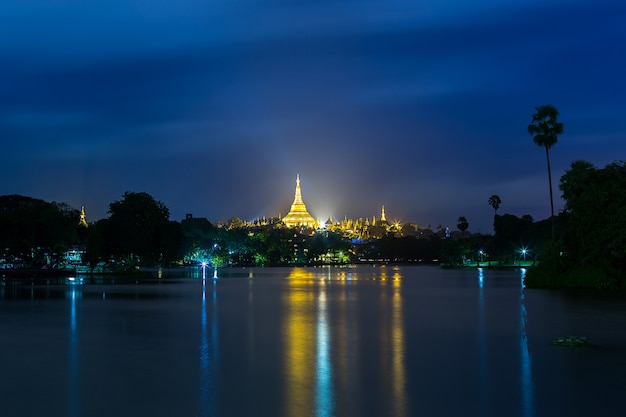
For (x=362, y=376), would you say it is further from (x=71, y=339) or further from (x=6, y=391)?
(x=71, y=339)

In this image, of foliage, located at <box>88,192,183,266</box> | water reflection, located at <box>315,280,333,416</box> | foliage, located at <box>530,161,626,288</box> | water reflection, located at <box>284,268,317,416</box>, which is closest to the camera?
water reflection, located at <box>315,280,333,416</box>

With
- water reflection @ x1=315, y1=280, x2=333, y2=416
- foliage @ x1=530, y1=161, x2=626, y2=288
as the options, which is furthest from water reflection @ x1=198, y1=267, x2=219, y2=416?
foliage @ x1=530, y1=161, x2=626, y2=288

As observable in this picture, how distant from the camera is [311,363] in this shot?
1842cm

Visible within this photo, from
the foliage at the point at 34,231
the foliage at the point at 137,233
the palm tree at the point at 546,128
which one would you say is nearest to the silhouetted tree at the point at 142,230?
the foliage at the point at 137,233

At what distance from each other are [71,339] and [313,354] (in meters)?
8.18

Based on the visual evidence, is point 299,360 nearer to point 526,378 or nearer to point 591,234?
point 526,378

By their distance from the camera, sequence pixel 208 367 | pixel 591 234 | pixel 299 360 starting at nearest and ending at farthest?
pixel 208 367
pixel 299 360
pixel 591 234

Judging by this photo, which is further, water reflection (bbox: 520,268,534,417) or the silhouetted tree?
the silhouetted tree

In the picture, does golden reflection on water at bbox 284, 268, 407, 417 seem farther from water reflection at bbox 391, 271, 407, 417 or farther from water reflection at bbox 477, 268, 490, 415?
water reflection at bbox 477, 268, 490, 415

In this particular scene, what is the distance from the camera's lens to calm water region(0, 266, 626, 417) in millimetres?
13750

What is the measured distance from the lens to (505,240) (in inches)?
5374

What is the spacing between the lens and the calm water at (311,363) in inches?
541

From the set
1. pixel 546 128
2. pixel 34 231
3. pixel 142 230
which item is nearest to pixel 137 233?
pixel 142 230

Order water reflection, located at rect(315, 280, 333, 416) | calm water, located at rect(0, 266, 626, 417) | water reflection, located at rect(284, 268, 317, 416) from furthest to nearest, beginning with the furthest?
water reflection, located at rect(284, 268, 317, 416)
calm water, located at rect(0, 266, 626, 417)
water reflection, located at rect(315, 280, 333, 416)
